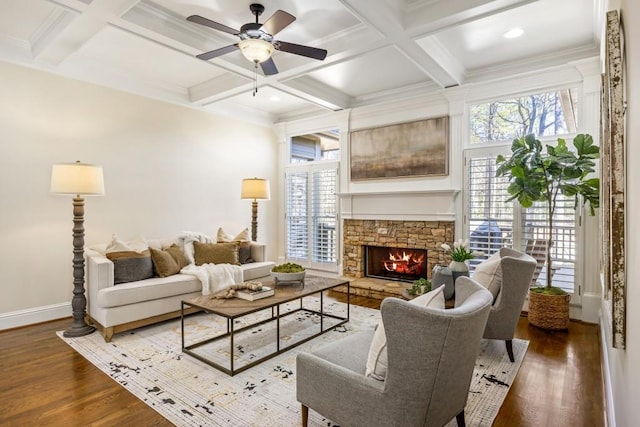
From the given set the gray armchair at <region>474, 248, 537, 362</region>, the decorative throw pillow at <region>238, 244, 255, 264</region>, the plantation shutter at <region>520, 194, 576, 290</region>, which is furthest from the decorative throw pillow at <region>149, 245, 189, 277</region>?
the plantation shutter at <region>520, 194, 576, 290</region>

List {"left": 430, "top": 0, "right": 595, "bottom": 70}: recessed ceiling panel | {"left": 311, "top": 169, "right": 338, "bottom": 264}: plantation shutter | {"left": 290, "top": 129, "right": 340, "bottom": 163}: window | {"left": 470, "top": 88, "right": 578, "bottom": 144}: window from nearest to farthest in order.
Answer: {"left": 430, "top": 0, "right": 595, "bottom": 70}: recessed ceiling panel → {"left": 470, "top": 88, "right": 578, "bottom": 144}: window → {"left": 311, "top": 169, "right": 338, "bottom": 264}: plantation shutter → {"left": 290, "top": 129, "right": 340, "bottom": 163}: window

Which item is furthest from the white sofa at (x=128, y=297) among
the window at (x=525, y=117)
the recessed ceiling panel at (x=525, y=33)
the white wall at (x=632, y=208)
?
the window at (x=525, y=117)

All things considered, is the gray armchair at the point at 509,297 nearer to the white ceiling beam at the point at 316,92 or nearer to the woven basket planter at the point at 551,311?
the woven basket planter at the point at 551,311

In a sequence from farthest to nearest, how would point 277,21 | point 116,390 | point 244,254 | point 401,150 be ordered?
point 401,150 < point 244,254 < point 277,21 < point 116,390

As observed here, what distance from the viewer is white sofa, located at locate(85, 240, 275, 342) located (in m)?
3.43

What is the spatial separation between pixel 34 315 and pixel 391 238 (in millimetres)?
4560

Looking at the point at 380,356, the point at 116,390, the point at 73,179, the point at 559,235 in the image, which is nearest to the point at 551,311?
the point at 559,235

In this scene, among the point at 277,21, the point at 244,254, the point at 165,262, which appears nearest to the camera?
the point at 277,21

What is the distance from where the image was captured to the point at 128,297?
353cm

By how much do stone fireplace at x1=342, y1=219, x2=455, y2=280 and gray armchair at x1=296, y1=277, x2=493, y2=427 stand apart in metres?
3.16

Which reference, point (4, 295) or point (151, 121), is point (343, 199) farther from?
point (4, 295)

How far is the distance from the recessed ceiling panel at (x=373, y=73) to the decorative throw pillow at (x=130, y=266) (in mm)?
3025

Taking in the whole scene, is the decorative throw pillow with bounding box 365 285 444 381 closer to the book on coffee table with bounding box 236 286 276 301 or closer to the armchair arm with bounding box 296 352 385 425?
the armchair arm with bounding box 296 352 385 425

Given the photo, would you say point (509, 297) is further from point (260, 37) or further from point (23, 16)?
point (23, 16)
